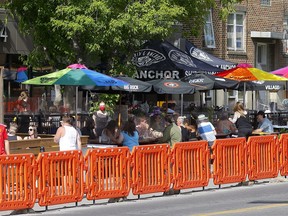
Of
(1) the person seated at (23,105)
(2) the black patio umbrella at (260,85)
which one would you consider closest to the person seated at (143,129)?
(1) the person seated at (23,105)

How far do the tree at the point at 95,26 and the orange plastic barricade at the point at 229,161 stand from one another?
7679 mm

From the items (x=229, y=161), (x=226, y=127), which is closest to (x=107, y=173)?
(x=229, y=161)

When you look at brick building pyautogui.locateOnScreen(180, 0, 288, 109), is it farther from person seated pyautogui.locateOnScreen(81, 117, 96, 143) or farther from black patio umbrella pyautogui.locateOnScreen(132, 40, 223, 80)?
person seated pyautogui.locateOnScreen(81, 117, 96, 143)

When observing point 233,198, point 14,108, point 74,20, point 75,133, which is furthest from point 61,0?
point 233,198

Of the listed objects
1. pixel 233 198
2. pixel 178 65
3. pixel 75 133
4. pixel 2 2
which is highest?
pixel 2 2

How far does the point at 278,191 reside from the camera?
58.7 ft

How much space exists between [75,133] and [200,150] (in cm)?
265

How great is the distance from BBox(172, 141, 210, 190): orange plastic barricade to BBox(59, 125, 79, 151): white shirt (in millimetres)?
1965

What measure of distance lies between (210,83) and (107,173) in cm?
1046

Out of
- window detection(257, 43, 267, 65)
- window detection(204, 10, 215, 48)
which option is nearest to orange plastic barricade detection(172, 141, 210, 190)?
window detection(204, 10, 215, 48)

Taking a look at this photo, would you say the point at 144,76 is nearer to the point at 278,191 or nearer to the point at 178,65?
the point at 178,65

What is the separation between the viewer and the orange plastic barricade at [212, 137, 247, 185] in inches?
739

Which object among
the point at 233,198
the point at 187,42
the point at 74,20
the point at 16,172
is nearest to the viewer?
the point at 16,172

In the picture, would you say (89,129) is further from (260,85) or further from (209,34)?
(209,34)
